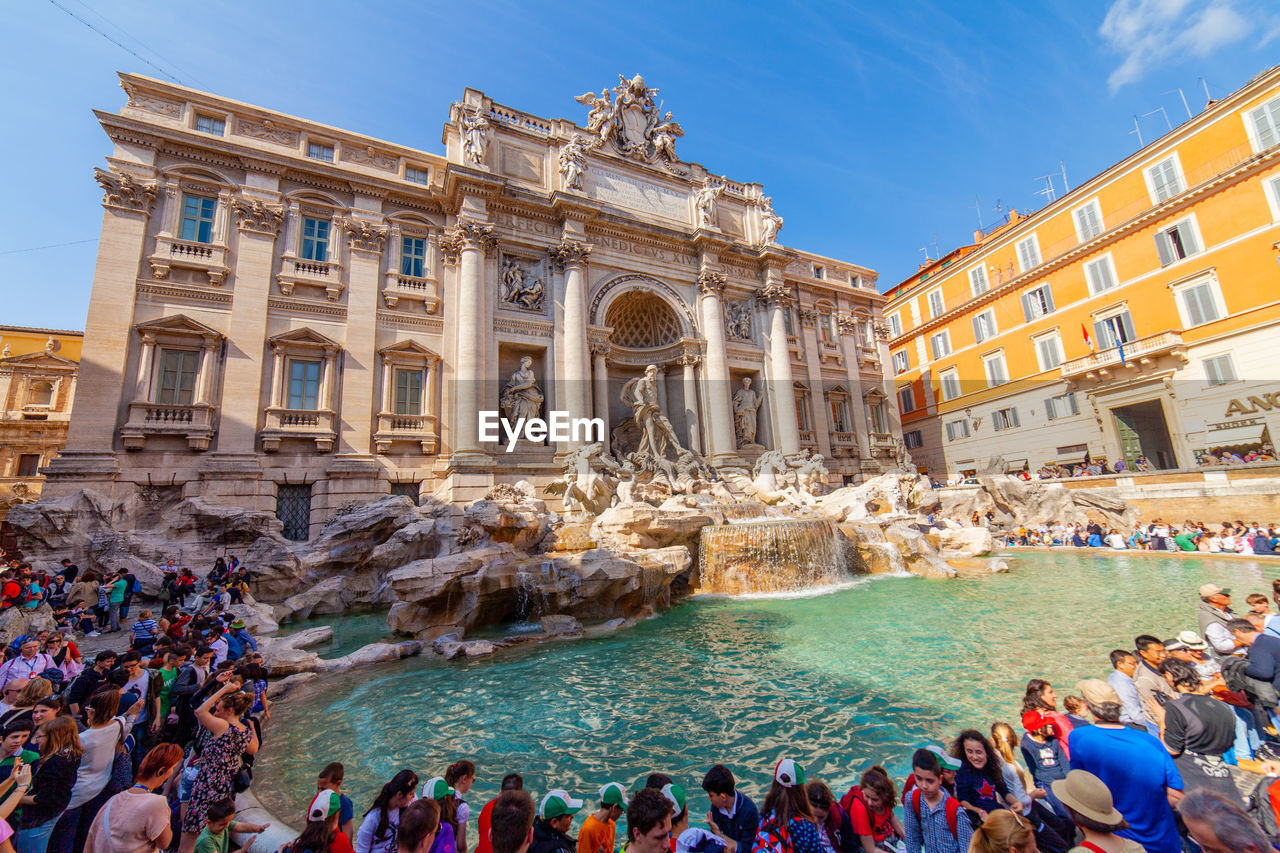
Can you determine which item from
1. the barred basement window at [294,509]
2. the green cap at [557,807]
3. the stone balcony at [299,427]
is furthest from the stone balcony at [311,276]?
the green cap at [557,807]

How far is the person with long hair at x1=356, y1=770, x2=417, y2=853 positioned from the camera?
242 centimetres

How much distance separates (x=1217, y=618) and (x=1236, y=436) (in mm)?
17726

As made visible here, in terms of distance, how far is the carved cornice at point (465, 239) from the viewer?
15398 millimetres

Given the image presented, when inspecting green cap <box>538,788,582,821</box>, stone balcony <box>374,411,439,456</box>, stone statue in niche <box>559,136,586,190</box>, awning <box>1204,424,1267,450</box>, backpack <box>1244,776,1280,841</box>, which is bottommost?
backpack <box>1244,776,1280,841</box>

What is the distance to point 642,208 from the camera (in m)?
19.2

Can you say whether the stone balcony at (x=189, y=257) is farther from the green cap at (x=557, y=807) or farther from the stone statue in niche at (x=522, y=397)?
the green cap at (x=557, y=807)

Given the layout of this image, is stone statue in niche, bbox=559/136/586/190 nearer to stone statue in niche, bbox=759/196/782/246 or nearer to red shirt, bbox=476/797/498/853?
stone statue in niche, bbox=759/196/782/246

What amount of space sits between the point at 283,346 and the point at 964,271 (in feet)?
92.5

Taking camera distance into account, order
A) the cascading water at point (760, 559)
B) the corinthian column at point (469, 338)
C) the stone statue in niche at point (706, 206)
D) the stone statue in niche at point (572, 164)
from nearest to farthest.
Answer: the cascading water at point (760, 559) → the corinthian column at point (469, 338) → the stone statue in niche at point (572, 164) → the stone statue in niche at point (706, 206)

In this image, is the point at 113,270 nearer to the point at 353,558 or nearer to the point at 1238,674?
the point at 353,558

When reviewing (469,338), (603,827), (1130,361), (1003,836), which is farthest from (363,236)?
(1130,361)

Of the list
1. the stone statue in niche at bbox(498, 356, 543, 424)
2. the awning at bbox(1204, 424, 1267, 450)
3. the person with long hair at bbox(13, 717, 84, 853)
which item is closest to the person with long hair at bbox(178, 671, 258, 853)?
the person with long hair at bbox(13, 717, 84, 853)

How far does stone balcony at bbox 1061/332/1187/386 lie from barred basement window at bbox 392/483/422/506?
23150 mm

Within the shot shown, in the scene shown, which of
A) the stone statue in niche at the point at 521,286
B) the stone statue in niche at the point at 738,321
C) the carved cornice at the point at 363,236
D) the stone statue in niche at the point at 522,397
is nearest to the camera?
the carved cornice at the point at 363,236
